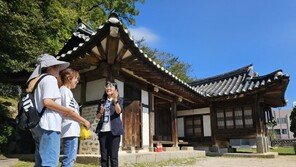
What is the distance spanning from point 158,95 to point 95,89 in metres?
4.03

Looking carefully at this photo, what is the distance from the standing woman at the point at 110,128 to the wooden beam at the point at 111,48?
2.79 meters

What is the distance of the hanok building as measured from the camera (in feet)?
28.9

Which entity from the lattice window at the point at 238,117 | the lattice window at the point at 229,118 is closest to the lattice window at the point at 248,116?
the lattice window at the point at 238,117

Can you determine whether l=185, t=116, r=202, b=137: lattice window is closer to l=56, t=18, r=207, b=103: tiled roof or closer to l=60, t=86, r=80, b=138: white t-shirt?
l=56, t=18, r=207, b=103: tiled roof

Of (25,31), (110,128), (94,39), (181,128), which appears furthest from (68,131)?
(181,128)

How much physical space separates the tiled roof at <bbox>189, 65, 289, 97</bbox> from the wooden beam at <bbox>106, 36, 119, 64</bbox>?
7997 mm

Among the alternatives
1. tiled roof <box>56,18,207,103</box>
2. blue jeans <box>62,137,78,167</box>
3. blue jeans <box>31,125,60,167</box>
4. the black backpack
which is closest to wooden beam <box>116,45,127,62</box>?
tiled roof <box>56,18,207,103</box>

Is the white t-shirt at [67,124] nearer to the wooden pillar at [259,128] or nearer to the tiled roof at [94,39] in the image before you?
the tiled roof at [94,39]

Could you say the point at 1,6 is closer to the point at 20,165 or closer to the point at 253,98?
the point at 20,165

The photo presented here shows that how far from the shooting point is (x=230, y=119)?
650 inches

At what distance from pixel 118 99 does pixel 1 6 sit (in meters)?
5.92

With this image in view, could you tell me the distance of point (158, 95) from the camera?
44.0 ft

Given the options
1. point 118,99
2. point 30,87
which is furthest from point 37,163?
point 118,99

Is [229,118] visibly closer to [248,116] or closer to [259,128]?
[248,116]
